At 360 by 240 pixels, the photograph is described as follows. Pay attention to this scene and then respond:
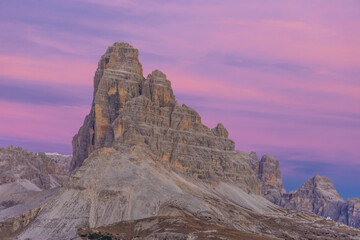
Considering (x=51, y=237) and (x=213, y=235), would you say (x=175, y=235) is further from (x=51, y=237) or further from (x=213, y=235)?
(x=51, y=237)

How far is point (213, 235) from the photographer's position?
180875 mm

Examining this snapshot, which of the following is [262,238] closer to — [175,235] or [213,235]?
[213,235]

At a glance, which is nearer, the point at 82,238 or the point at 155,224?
the point at 82,238

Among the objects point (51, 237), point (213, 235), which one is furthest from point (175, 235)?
point (51, 237)

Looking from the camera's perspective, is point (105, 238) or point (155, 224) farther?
point (155, 224)

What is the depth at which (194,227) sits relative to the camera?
191 metres

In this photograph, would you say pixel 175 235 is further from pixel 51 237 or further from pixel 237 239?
pixel 51 237

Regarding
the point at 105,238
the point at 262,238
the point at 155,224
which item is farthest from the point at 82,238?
the point at 262,238

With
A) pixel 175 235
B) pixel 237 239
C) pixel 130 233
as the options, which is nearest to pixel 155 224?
pixel 130 233

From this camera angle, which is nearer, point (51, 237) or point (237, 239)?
point (237, 239)

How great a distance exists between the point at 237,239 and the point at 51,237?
65206 mm

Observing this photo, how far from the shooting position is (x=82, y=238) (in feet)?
612

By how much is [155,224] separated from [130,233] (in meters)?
8.93

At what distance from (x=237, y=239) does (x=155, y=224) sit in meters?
33.9
